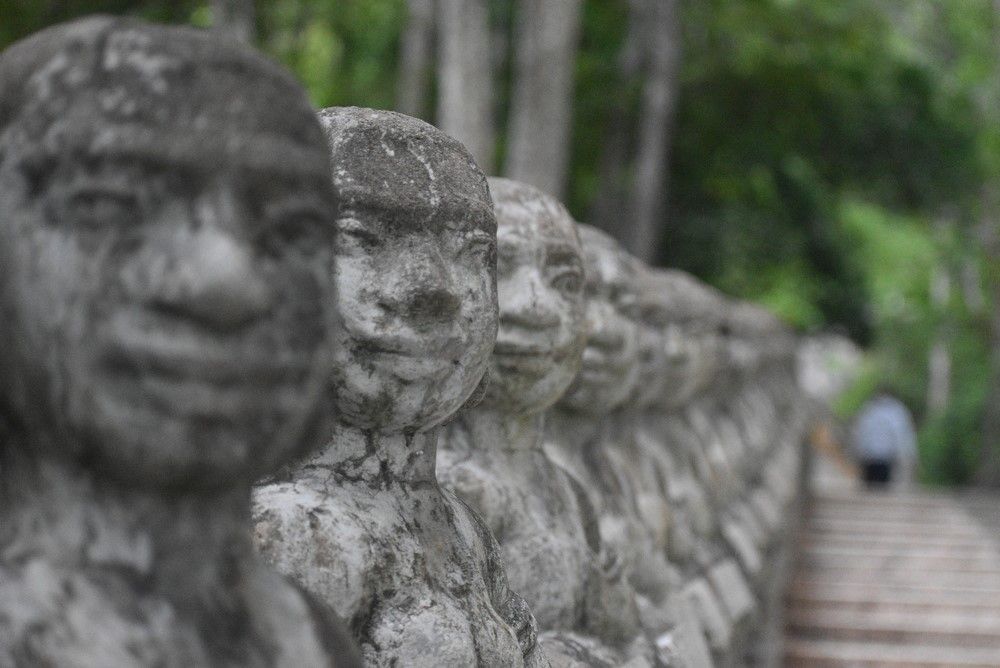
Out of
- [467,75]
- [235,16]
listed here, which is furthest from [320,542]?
[235,16]

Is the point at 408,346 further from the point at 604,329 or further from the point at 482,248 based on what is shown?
the point at 604,329

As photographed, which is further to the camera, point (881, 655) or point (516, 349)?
point (881, 655)

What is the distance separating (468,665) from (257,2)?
14.2 metres

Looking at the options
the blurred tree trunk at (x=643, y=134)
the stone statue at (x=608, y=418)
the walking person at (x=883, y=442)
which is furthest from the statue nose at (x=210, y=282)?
the walking person at (x=883, y=442)

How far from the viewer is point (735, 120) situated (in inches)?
759

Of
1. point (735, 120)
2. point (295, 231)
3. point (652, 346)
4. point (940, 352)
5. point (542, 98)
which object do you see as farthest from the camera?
point (940, 352)

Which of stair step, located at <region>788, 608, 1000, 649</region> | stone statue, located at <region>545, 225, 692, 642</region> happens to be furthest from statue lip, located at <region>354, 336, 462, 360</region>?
stair step, located at <region>788, 608, 1000, 649</region>

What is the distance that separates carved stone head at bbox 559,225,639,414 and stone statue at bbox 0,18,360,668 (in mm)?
2455

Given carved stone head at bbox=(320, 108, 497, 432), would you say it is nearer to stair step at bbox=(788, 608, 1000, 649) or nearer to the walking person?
stair step at bbox=(788, 608, 1000, 649)

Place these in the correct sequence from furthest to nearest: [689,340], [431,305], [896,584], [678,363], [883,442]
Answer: [883,442]
[896,584]
[689,340]
[678,363]
[431,305]

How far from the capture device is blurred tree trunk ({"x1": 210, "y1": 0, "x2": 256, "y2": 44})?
42.9 ft

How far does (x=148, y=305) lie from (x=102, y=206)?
13cm

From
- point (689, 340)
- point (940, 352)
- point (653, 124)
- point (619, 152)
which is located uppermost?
point (689, 340)

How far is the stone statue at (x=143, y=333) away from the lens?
1.80 m
